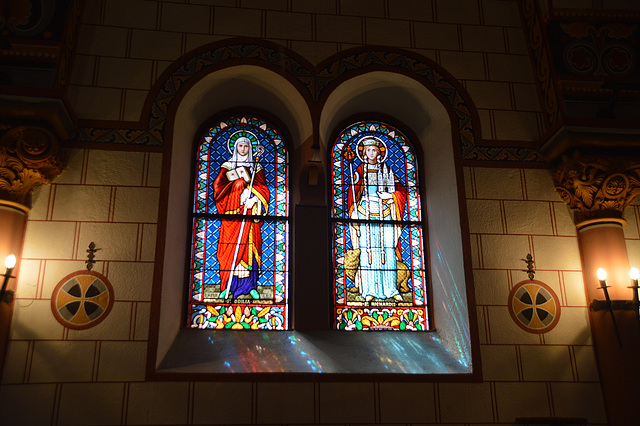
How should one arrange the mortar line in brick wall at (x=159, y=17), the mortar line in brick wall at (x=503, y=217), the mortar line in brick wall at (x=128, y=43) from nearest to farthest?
the mortar line in brick wall at (x=503, y=217) → the mortar line in brick wall at (x=128, y=43) → the mortar line in brick wall at (x=159, y=17)

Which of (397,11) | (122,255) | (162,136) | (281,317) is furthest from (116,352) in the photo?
(397,11)

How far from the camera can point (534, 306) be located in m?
6.50

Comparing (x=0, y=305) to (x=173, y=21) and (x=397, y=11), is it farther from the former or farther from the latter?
(x=397, y=11)

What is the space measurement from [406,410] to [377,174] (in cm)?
275

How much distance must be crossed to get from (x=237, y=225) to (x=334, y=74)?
195 centimetres

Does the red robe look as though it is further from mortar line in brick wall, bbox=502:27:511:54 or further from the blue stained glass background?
mortar line in brick wall, bbox=502:27:511:54

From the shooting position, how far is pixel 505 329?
641 centimetres

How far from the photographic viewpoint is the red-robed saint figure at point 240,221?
272 inches

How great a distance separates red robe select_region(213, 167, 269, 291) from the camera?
6996 millimetres

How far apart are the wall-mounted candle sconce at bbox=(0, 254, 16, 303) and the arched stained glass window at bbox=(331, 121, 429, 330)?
122 inches

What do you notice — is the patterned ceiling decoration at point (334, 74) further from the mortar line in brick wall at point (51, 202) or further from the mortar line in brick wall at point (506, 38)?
the mortar line in brick wall at point (51, 202)

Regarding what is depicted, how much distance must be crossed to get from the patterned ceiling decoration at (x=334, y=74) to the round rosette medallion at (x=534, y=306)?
4.61 ft

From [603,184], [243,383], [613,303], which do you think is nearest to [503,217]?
[603,184]

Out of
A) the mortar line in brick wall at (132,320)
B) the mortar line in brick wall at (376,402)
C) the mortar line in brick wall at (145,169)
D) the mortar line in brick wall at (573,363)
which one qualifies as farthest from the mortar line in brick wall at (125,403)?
the mortar line in brick wall at (573,363)
